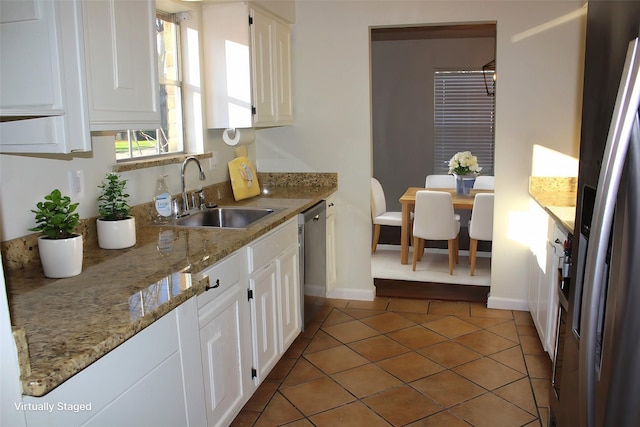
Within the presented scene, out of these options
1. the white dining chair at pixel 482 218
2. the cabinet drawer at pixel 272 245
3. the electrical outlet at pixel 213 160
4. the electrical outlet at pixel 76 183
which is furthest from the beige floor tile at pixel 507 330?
the electrical outlet at pixel 76 183

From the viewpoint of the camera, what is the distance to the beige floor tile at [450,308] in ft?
13.6

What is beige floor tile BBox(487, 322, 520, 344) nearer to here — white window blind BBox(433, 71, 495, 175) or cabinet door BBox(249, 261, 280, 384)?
cabinet door BBox(249, 261, 280, 384)

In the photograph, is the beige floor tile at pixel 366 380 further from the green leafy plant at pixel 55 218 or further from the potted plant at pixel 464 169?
the potted plant at pixel 464 169

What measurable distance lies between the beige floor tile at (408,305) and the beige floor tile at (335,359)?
83 centimetres

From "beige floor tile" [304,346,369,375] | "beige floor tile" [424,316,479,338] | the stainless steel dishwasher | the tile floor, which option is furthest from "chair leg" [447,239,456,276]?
"beige floor tile" [304,346,369,375]

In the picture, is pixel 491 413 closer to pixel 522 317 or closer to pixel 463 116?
pixel 522 317

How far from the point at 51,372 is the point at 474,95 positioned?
265 inches

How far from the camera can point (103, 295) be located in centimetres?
172

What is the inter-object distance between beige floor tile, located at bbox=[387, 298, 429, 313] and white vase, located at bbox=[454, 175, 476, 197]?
1.53 meters

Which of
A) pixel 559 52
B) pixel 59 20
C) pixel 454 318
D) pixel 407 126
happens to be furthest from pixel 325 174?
pixel 407 126

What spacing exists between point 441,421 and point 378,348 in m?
0.89

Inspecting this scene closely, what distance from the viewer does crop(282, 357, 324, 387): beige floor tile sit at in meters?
3.12

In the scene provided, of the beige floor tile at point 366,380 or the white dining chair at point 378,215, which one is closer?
the beige floor tile at point 366,380

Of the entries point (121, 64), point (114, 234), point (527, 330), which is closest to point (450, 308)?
point (527, 330)
